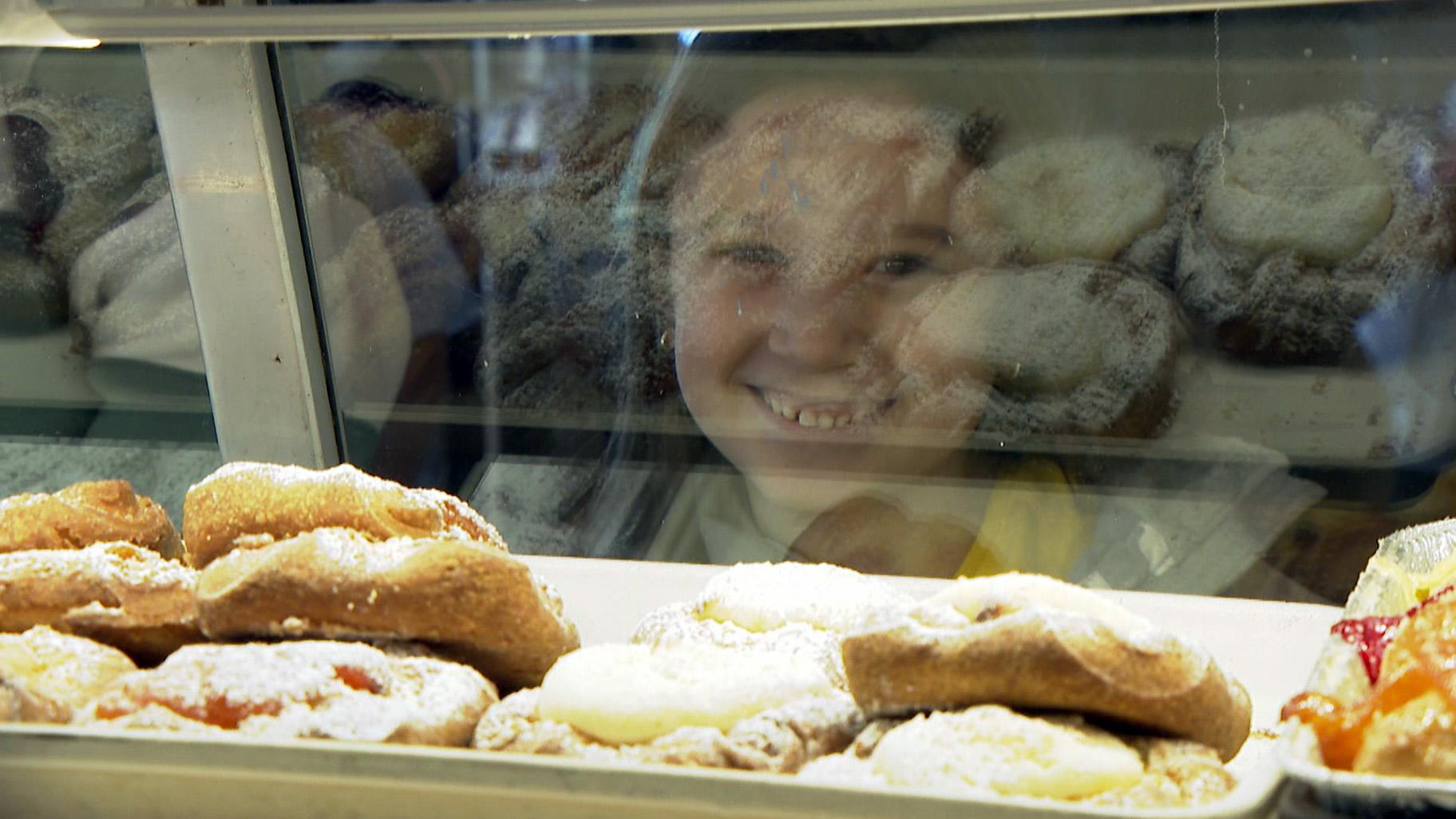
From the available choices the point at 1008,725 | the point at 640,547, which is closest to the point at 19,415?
the point at 640,547

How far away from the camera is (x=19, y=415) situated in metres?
1.49

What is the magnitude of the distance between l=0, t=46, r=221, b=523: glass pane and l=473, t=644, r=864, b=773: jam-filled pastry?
857 millimetres

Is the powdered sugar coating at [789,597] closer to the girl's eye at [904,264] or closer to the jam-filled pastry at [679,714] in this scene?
the jam-filled pastry at [679,714]

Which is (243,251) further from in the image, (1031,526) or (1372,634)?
(1372,634)

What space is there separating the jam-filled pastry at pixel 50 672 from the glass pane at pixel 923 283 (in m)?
0.67

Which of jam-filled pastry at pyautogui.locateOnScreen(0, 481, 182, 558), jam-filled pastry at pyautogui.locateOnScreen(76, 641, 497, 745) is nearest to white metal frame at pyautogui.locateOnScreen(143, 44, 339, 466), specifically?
jam-filled pastry at pyautogui.locateOnScreen(0, 481, 182, 558)

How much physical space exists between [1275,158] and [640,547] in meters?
0.79

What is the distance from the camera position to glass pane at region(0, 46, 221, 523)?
142 centimetres

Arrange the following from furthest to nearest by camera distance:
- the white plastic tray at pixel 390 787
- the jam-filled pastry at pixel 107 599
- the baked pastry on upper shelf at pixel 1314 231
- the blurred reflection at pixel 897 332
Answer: the blurred reflection at pixel 897 332 < the baked pastry on upper shelf at pixel 1314 231 < the jam-filled pastry at pixel 107 599 < the white plastic tray at pixel 390 787

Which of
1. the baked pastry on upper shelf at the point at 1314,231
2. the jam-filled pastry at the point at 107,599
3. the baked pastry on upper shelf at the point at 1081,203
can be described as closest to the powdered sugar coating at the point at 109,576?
the jam-filled pastry at the point at 107,599

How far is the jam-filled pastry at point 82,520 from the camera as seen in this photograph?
0.97 meters

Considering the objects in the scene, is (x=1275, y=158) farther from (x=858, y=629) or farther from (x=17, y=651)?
(x=17, y=651)

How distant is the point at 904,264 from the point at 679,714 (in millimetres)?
704

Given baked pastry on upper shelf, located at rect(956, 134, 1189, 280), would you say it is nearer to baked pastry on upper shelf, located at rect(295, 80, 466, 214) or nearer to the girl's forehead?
the girl's forehead
